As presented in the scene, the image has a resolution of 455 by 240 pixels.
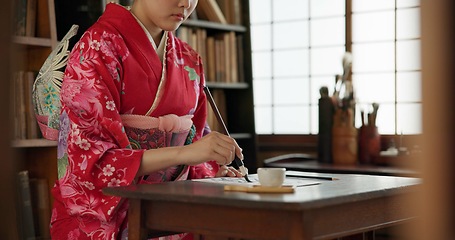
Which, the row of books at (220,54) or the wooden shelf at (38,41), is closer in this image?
the wooden shelf at (38,41)

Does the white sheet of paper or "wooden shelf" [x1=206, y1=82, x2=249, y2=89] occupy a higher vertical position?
"wooden shelf" [x1=206, y1=82, x2=249, y2=89]

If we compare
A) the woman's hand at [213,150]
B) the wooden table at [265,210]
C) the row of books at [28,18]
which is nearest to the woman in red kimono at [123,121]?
the woman's hand at [213,150]

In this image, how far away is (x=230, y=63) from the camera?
4.23m

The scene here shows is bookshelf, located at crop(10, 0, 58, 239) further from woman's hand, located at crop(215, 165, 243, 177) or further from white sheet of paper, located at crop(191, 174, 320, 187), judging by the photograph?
white sheet of paper, located at crop(191, 174, 320, 187)

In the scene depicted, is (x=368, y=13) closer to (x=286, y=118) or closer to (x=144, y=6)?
(x=286, y=118)

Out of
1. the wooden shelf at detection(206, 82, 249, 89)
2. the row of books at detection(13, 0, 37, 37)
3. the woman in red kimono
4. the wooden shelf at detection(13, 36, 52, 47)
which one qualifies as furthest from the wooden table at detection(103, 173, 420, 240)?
the wooden shelf at detection(206, 82, 249, 89)

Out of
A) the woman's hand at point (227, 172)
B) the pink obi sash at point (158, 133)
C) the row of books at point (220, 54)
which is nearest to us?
the pink obi sash at point (158, 133)

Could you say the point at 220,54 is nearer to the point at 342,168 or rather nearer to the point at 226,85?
the point at 226,85

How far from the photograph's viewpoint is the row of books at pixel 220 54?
4047 millimetres

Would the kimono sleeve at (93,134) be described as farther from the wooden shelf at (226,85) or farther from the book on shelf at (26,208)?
the wooden shelf at (226,85)

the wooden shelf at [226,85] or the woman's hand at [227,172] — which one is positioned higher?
the wooden shelf at [226,85]

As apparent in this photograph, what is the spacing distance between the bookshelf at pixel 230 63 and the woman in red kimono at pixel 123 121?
1940 mm

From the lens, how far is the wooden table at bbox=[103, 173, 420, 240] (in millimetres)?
1288

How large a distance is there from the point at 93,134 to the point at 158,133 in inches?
9.8
